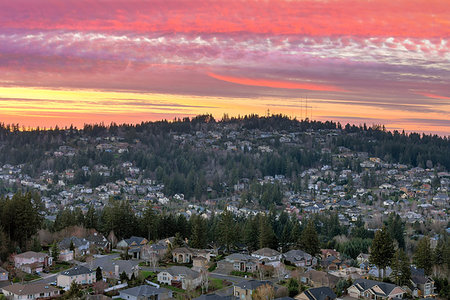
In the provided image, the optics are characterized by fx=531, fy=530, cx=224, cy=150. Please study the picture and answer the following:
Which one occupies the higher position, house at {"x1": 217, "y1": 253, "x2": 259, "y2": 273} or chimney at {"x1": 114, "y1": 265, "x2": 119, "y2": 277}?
chimney at {"x1": 114, "y1": 265, "x2": 119, "y2": 277}

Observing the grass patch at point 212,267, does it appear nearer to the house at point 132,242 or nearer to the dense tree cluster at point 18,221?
the house at point 132,242

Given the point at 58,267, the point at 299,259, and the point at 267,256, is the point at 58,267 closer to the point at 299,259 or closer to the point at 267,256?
the point at 267,256

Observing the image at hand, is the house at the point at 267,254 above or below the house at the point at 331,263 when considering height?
above

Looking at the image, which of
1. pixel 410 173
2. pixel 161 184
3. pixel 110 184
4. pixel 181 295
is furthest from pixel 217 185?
pixel 181 295

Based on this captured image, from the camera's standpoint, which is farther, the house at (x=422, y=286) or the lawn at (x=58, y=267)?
the lawn at (x=58, y=267)

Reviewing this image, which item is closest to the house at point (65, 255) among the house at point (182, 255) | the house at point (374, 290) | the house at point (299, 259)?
the house at point (182, 255)

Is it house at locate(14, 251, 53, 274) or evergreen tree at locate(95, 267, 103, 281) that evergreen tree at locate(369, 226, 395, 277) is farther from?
house at locate(14, 251, 53, 274)

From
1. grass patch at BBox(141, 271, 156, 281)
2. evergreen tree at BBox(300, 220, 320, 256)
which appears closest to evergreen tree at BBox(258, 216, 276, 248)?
evergreen tree at BBox(300, 220, 320, 256)
